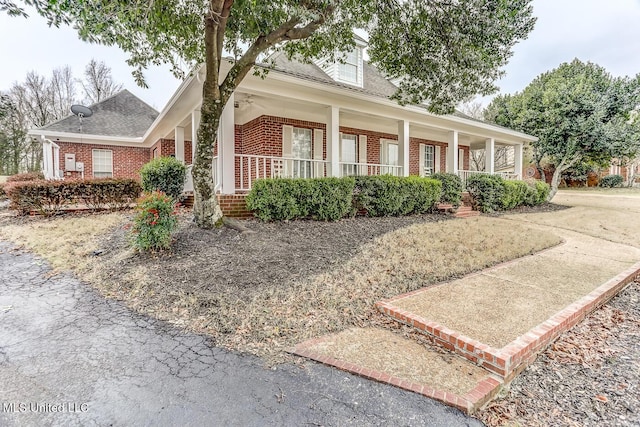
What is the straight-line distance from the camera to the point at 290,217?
774cm

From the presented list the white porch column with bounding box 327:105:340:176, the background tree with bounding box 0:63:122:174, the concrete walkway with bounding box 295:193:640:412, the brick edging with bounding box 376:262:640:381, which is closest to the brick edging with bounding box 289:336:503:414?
the concrete walkway with bounding box 295:193:640:412

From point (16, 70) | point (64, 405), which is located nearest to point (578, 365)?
point (64, 405)

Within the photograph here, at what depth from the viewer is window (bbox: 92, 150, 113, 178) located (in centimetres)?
1608

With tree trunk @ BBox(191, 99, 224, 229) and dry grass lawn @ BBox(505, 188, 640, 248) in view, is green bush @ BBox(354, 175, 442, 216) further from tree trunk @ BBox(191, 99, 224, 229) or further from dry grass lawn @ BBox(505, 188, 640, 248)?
tree trunk @ BBox(191, 99, 224, 229)

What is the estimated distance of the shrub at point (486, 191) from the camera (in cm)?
1279

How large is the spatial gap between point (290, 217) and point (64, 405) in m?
5.71

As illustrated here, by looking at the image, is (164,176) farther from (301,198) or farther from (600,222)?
(600,222)

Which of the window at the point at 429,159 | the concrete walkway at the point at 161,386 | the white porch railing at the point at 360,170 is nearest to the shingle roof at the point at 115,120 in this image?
the white porch railing at the point at 360,170

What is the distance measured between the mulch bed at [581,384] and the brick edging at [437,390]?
90 millimetres

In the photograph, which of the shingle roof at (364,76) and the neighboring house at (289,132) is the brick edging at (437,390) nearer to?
the neighboring house at (289,132)

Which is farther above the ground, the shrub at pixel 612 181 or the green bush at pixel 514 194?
the shrub at pixel 612 181

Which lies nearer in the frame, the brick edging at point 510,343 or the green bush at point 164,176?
the brick edging at point 510,343

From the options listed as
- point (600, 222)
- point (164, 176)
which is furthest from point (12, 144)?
point (600, 222)

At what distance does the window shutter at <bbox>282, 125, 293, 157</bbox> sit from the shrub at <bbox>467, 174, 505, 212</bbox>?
295 inches
